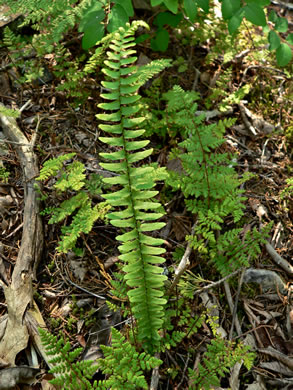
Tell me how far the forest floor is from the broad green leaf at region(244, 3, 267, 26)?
75cm

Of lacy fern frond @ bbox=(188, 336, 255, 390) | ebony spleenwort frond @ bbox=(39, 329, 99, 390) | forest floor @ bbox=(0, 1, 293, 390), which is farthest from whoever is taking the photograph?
forest floor @ bbox=(0, 1, 293, 390)

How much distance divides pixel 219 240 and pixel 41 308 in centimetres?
128

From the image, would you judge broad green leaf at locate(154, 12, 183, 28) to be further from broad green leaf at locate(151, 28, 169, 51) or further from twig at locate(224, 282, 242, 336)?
twig at locate(224, 282, 242, 336)

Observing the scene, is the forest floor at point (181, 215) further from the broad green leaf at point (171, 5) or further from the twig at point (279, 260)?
the broad green leaf at point (171, 5)

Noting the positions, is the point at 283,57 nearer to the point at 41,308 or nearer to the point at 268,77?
the point at 268,77

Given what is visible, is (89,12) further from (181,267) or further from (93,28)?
(181,267)

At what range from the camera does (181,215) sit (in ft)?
8.90

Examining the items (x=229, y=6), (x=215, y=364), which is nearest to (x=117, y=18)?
(x=229, y=6)

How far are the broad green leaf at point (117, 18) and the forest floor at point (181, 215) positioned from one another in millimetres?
861

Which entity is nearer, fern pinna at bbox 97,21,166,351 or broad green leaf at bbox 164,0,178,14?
fern pinna at bbox 97,21,166,351

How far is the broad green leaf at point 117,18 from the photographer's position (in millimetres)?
2338

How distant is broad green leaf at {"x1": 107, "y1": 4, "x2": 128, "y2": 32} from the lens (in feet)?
7.67

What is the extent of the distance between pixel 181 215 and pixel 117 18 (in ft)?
4.82

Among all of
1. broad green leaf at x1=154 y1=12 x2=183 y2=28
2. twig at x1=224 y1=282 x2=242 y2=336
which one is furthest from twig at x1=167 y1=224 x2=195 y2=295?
broad green leaf at x1=154 y1=12 x2=183 y2=28
